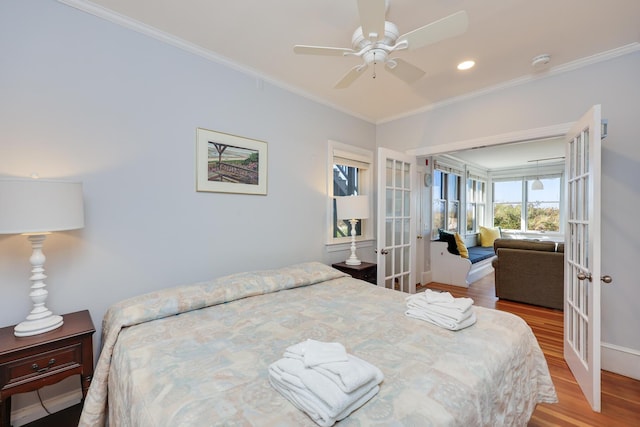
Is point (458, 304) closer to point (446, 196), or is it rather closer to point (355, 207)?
point (355, 207)

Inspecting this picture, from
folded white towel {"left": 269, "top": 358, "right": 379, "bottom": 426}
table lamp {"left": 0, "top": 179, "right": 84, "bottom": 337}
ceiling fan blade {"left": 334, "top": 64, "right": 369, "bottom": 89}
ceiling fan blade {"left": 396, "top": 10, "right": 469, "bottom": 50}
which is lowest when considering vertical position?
folded white towel {"left": 269, "top": 358, "right": 379, "bottom": 426}

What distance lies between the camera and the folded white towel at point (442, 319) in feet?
4.75

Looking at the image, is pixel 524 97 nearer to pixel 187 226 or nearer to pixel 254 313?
pixel 254 313

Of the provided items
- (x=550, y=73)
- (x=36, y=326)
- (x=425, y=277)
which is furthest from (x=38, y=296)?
(x=425, y=277)

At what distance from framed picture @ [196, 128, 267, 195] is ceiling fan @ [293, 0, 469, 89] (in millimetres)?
1067

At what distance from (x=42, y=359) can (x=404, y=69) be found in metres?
2.62

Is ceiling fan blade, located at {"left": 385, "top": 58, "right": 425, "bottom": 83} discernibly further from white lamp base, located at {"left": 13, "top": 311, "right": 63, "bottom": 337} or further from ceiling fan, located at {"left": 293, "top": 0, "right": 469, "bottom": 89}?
white lamp base, located at {"left": 13, "top": 311, "right": 63, "bottom": 337}

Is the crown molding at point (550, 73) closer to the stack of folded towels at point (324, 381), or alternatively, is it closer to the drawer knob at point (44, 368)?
the stack of folded towels at point (324, 381)

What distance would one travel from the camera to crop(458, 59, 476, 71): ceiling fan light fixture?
2434 mm

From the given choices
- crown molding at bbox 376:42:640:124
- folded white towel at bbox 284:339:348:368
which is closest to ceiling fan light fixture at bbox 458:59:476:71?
crown molding at bbox 376:42:640:124

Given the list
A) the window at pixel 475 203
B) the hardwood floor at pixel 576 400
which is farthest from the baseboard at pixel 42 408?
the window at pixel 475 203

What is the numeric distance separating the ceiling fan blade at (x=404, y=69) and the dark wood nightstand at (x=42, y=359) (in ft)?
7.75

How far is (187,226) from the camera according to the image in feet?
7.23

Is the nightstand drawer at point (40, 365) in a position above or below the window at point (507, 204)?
below
